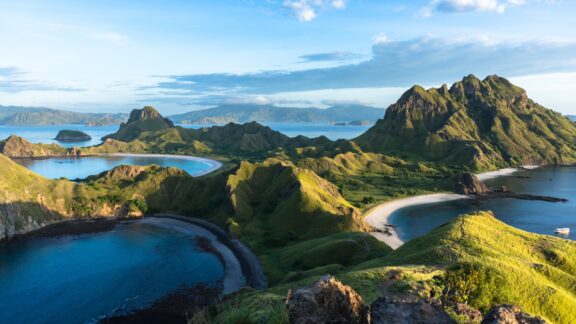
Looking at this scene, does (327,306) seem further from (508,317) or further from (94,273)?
(94,273)

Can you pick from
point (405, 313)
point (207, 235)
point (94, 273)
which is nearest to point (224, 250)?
point (207, 235)

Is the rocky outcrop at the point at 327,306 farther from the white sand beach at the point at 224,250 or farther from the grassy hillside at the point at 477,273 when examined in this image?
the white sand beach at the point at 224,250

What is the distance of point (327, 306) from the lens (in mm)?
24984

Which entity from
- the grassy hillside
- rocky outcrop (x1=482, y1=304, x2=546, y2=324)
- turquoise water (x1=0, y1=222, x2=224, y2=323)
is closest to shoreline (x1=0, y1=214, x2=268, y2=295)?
turquoise water (x1=0, y1=222, x2=224, y2=323)

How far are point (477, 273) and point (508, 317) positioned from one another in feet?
93.5

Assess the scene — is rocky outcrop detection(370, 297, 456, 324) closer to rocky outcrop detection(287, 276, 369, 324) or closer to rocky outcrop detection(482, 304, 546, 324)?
rocky outcrop detection(287, 276, 369, 324)

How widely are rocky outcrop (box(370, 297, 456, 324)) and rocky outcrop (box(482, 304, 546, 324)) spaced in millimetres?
2393

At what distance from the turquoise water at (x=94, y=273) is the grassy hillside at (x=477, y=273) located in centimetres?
3696

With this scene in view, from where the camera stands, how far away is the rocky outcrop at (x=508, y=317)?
76.8 ft

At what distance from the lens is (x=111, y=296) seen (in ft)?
317

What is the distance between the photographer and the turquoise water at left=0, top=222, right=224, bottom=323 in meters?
91.2

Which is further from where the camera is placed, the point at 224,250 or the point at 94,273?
the point at 224,250

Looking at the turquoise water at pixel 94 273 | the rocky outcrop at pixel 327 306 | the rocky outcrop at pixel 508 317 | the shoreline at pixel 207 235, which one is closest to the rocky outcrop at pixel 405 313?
the rocky outcrop at pixel 327 306

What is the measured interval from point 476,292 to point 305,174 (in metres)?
133
